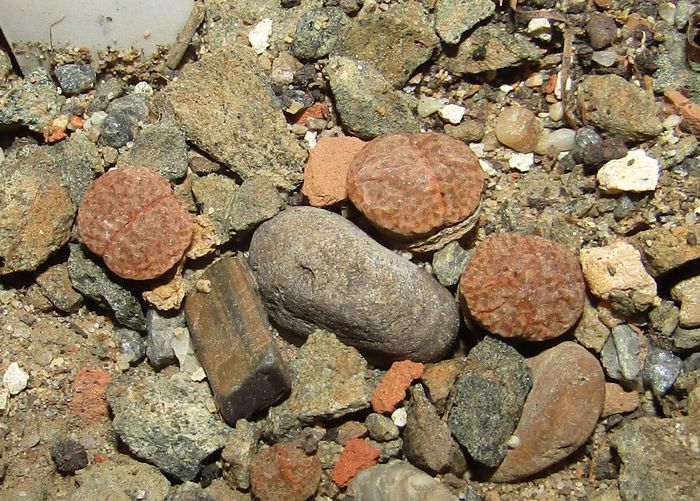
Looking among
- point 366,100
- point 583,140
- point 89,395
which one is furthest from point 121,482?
point 583,140

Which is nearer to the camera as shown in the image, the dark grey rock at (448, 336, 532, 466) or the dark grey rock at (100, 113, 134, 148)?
the dark grey rock at (448, 336, 532, 466)

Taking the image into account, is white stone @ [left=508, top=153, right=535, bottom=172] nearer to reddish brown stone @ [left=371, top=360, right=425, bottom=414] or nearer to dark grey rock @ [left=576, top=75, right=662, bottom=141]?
dark grey rock @ [left=576, top=75, right=662, bottom=141]

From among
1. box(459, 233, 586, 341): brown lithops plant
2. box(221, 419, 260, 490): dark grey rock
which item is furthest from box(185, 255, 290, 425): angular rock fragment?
box(459, 233, 586, 341): brown lithops plant

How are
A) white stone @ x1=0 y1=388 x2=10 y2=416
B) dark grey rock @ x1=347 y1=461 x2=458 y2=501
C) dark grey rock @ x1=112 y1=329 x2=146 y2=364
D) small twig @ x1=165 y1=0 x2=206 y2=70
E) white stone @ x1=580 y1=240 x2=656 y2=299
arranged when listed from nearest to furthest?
dark grey rock @ x1=347 y1=461 x2=458 y2=501 → white stone @ x1=580 y1=240 x2=656 y2=299 → white stone @ x1=0 y1=388 x2=10 y2=416 → dark grey rock @ x1=112 y1=329 x2=146 y2=364 → small twig @ x1=165 y1=0 x2=206 y2=70

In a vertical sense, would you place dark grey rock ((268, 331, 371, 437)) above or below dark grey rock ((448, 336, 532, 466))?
above

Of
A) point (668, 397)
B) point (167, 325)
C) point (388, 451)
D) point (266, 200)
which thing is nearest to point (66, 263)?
point (167, 325)

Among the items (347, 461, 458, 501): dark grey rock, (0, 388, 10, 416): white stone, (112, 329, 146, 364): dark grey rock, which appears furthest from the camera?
(112, 329, 146, 364): dark grey rock

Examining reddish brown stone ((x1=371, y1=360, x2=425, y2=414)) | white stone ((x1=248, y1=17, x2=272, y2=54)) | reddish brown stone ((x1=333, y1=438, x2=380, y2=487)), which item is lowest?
reddish brown stone ((x1=333, y1=438, x2=380, y2=487))

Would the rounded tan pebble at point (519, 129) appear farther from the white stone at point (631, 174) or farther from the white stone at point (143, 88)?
the white stone at point (143, 88)
